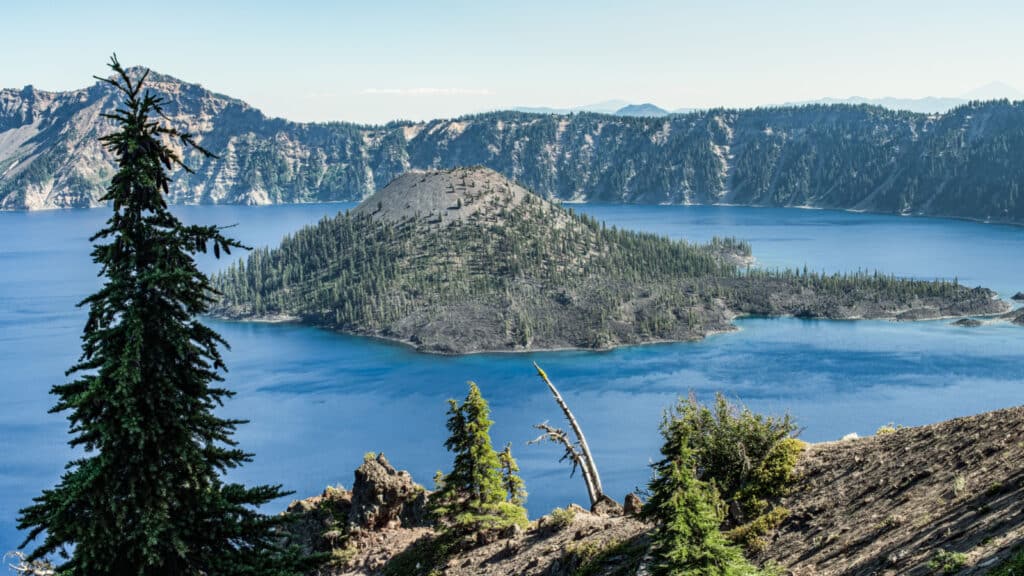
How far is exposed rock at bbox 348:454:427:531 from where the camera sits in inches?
1823

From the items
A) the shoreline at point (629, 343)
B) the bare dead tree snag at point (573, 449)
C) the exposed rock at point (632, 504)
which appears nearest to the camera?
the exposed rock at point (632, 504)

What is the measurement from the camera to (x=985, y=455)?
2606 centimetres

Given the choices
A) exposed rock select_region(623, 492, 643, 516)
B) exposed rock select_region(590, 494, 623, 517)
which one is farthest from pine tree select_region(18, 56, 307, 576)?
exposed rock select_region(590, 494, 623, 517)

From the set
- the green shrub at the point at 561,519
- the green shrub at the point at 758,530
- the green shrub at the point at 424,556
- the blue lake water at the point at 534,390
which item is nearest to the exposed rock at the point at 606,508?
the green shrub at the point at 561,519

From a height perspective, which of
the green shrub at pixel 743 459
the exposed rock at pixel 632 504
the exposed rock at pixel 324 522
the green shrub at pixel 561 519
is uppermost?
the green shrub at pixel 743 459

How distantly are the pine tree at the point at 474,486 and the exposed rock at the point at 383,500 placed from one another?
3698mm

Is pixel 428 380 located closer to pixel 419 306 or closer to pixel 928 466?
pixel 419 306

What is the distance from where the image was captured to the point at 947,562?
1973cm

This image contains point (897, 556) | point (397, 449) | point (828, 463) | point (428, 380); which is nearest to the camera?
point (897, 556)

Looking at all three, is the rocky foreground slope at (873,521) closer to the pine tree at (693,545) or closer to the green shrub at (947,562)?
the green shrub at (947,562)

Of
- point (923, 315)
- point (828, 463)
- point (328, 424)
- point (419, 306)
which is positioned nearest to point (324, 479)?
point (328, 424)

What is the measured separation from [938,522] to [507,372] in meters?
129

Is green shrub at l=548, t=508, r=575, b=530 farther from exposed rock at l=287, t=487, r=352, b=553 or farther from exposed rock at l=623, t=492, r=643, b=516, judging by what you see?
exposed rock at l=287, t=487, r=352, b=553

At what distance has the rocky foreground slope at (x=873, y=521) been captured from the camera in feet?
70.0
